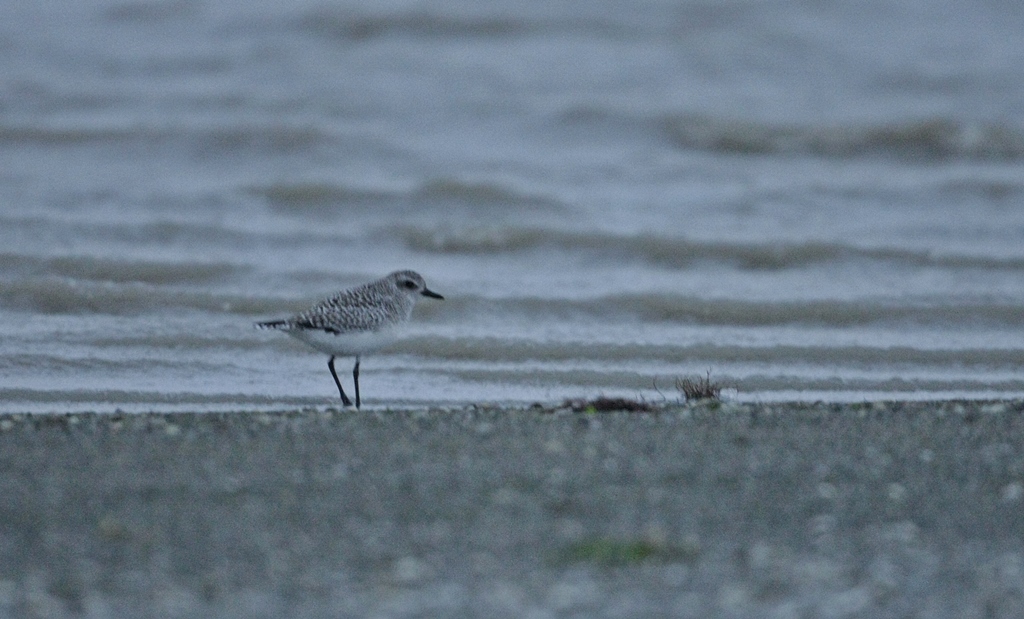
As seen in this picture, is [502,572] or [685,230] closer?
[502,572]

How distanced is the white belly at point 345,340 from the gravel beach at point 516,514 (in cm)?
120

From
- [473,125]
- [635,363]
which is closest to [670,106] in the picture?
[473,125]

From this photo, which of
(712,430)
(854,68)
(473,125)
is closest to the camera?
(712,430)

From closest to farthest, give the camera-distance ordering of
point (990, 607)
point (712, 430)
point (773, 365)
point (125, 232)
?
point (990, 607), point (712, 430), point (773, 365), point (125, 232)

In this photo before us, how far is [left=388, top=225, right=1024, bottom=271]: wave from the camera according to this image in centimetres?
1262

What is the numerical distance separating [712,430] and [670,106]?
11163 mm

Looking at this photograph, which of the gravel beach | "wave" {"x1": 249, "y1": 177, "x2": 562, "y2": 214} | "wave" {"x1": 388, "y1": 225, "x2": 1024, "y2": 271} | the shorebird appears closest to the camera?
the gravel beach

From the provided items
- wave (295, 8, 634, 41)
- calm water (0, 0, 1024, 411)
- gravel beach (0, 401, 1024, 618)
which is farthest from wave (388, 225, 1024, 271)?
wave (295, 8, 634, 41)

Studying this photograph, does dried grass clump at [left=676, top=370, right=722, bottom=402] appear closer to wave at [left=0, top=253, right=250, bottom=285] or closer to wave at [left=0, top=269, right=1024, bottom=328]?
wave at [left=0, top=269, right=1024, bottom=328]

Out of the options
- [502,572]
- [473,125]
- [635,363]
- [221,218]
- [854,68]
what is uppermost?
[854,68]

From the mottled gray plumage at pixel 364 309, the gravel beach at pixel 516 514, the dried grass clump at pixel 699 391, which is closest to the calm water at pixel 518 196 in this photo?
the mottled gray plumage at pixel 364 309

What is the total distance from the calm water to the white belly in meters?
0.38

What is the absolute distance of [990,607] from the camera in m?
4.82

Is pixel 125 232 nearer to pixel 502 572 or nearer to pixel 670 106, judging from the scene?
pixel 670 106
